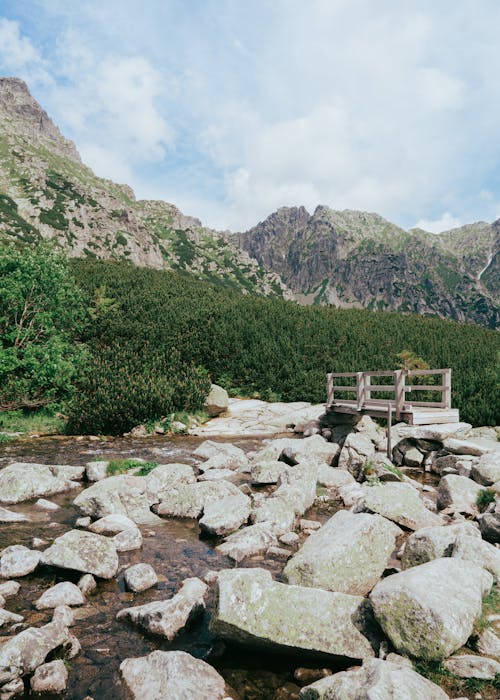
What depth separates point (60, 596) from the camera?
5.11m

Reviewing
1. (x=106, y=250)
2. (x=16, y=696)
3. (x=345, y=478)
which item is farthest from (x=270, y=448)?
(x=106, y=250)

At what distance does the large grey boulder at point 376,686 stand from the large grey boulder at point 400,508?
179 inches

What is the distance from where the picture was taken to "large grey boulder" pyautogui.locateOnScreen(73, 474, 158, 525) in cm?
798

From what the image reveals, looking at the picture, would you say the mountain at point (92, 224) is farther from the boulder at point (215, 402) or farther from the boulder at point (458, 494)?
the boulder at point (458, 494)

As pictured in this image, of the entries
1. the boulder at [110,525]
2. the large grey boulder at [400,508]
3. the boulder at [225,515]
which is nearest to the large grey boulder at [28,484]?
the boulder at [110,525]

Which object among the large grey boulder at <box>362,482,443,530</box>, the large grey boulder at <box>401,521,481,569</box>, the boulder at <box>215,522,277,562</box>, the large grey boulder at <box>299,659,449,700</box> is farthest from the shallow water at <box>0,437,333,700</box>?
the large grey boulder at <box>401,521,481,569</box>

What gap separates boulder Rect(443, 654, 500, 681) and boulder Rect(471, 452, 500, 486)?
23.7 ft

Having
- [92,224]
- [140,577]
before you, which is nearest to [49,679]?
[140,577]

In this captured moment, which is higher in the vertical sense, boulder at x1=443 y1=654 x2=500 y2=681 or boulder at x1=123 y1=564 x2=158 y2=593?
boulder at x1=443 y1=654 x2=500 y2=681

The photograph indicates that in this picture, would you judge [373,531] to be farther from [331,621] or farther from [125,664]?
[125,664]

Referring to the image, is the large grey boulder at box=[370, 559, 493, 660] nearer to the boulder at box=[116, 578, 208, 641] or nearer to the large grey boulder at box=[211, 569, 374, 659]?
the large grey boulder at box=[211, 569, 374, 659]

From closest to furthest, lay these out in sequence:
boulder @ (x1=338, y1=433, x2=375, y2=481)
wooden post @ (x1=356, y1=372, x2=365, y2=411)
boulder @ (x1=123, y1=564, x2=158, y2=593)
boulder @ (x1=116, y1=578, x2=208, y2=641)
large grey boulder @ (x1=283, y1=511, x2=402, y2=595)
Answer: boulder @ (x1=116, y1=578, x2=208, y2=641)
large grey boulder @ (x1=283, y1=511, x2=402, y2=595)
boulder @ (x1=123, y1=564, x2=158, y2=593)
boulder @ (x1=338, y1=433, x2=375, y2=481)
wooden post @ (x1=356, y1=372, x2=365, y2=411)

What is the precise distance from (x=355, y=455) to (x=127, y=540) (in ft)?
25.9

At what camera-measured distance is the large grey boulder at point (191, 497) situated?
8.53 metres
